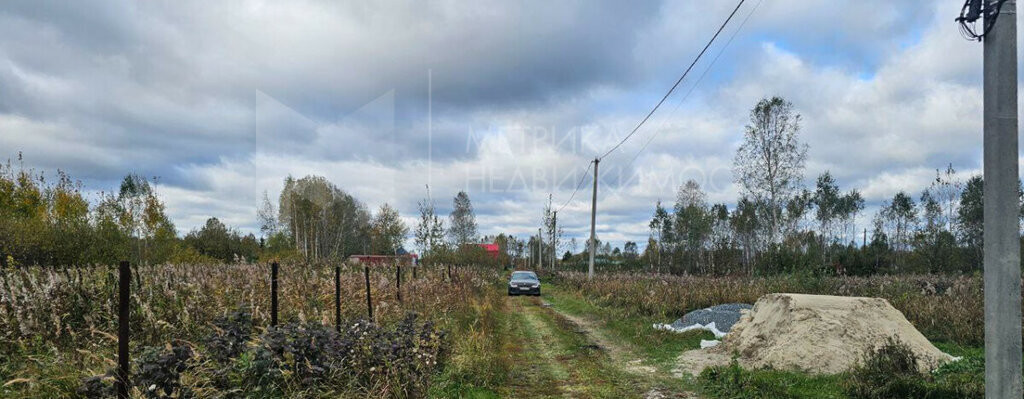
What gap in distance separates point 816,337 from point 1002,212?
5.39 m

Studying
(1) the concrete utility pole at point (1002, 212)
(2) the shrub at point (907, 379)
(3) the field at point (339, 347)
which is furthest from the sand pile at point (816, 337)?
(1) the concrete utility pole at point (1002, 212)

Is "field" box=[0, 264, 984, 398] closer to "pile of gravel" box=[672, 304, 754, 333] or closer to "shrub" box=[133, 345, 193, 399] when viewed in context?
"shrub" box=[133, 345, 193, 399]

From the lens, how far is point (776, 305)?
10.5 metres

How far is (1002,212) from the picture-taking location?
429 cm

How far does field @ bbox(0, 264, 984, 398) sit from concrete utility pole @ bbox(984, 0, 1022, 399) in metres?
2.20

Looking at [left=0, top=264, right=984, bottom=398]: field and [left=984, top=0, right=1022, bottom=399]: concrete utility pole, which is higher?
[left=984, top=0, right=1022, bottom=399]: concrete utility pole

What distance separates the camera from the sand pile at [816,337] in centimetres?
876

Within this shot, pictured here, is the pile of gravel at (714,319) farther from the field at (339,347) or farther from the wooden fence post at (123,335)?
the wooden fence post at (123,335)

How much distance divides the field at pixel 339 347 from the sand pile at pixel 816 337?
0.52m

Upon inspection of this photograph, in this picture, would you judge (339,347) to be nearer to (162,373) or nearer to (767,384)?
(162,373)

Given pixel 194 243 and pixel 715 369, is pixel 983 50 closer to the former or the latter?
pixel 715 369

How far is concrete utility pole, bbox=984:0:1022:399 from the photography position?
4.26 meters

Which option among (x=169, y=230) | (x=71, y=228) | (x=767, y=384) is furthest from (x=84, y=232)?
(x=767, y=384)

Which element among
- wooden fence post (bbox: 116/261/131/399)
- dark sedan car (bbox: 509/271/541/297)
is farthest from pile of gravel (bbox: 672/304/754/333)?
dark sedan car (bbox: 509/271/541/297)
